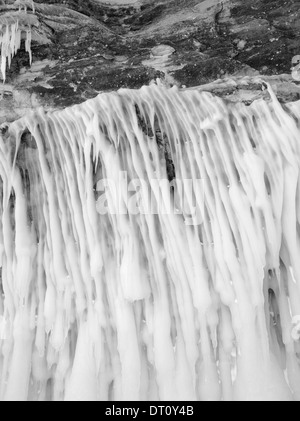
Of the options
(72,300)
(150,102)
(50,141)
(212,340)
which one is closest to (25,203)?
(50,141)

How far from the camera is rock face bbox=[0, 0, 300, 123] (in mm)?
2684

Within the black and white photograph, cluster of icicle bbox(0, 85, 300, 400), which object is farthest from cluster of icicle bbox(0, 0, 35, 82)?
cluster of icicle bbox(0, 85, 300, 400)

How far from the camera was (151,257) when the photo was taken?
2600mm

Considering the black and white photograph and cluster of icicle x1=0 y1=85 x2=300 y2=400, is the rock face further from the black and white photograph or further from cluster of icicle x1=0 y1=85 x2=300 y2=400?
cluster of icicle x1=0 y1=85 x2=300 y2=400

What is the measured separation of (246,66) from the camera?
2.70 m

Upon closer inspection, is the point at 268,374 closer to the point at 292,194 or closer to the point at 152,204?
the point at 292,194

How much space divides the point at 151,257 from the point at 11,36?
73.6 inches

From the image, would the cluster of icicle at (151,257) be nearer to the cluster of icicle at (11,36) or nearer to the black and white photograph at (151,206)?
the black and white photograph at (151,206)

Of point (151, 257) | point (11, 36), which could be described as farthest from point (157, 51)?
point (151, 257)

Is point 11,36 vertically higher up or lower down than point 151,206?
higher up

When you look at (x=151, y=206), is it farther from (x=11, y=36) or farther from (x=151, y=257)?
(x=11, y=36)

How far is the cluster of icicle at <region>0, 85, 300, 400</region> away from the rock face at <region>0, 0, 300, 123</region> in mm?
190

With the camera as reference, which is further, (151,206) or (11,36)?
(11,36)

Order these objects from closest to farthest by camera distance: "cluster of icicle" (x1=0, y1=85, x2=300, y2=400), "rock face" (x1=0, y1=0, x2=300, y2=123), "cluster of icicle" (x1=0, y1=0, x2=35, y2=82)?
"cluster of icicle" (x1=0, y1=85, x2=300, y2=400)
"rock face" (x1=0, y1=0, x2=300, y2=123)
"cluster of icicle" (x1=0, y1=0, x2=35, y2=82)
